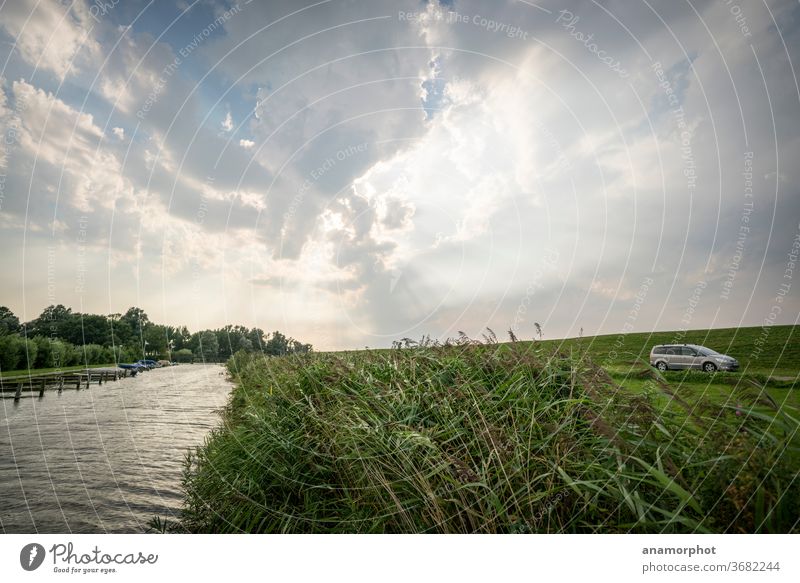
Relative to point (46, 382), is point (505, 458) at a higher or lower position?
higher

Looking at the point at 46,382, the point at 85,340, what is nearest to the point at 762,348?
the point at 85,340

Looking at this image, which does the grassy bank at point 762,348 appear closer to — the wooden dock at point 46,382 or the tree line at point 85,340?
the tree line at point 85,340

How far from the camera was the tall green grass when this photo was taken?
237 cm

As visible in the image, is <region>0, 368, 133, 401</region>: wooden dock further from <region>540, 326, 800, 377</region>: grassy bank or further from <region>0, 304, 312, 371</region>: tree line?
<region>540, 326, 800, 377</region>: grassy bank

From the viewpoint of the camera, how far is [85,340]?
770 inches

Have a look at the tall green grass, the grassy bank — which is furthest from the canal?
the grassy bank

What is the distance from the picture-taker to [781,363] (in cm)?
297

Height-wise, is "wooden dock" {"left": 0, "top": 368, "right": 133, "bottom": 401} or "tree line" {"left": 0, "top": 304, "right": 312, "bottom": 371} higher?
"tree line" {"left": 0, "top": 304, "right": 312, "bottom": 371}

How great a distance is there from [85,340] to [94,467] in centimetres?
1413

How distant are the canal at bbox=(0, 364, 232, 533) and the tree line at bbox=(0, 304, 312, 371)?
8.05 feet

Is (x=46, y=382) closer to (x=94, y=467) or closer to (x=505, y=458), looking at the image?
(x=94, y=467)
